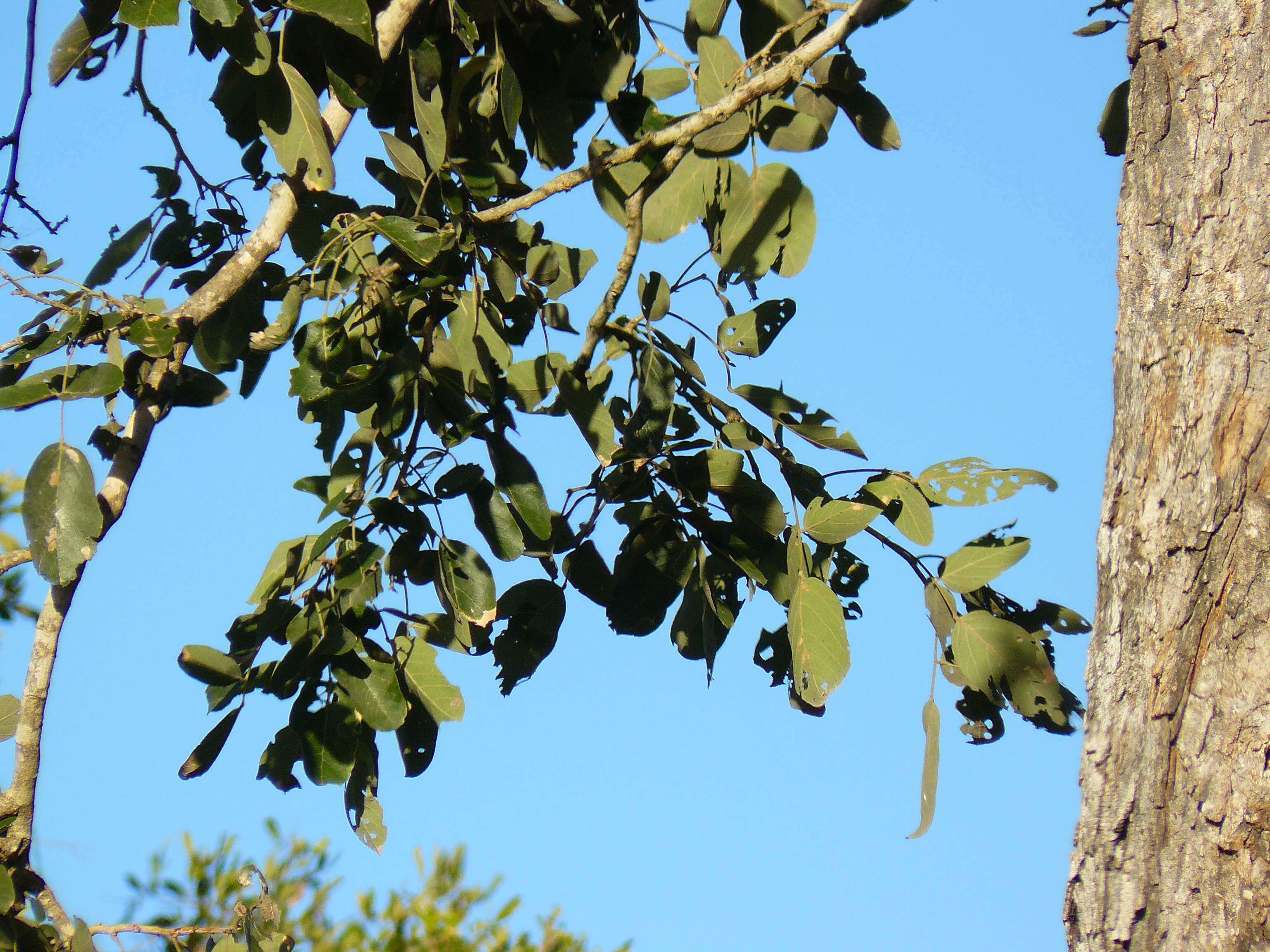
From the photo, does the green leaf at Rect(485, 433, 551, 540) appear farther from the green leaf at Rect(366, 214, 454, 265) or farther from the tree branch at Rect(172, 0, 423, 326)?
the tree branch at Rect(172, 0, 423, 326)

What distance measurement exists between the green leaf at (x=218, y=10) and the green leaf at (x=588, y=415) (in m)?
0.58

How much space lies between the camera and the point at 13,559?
137cm

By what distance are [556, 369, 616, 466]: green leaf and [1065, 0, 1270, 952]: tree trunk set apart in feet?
2.29

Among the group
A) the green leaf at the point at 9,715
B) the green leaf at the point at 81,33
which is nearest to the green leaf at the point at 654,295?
the green leaf at the point at 81,33

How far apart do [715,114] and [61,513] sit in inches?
38.3

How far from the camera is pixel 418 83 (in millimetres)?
1470

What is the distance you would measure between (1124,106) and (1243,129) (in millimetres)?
556

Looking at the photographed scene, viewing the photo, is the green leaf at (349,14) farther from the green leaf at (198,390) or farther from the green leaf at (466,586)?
the green leaf at (466,586)

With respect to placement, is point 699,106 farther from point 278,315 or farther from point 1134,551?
point 1134,551

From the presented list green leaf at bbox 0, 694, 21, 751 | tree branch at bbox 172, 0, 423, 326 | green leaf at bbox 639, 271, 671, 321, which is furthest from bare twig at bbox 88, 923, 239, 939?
green leaf at bbox 639, 271, 671, 321

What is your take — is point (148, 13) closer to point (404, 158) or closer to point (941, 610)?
point (404, 158)

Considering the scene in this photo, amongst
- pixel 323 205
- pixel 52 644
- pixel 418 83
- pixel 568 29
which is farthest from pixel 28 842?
pixel 568 29

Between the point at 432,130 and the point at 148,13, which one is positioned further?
the point at 432,130

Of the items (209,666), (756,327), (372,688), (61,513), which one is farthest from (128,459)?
(756,327)
